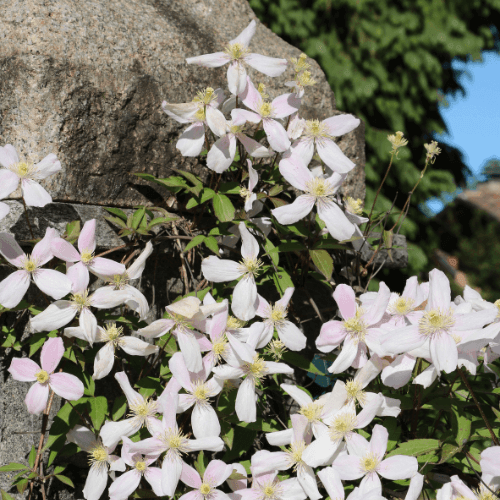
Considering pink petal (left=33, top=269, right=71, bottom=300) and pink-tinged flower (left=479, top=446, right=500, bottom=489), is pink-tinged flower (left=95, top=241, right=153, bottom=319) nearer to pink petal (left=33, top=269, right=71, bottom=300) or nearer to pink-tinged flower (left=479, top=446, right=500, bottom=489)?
pink petal (left=33, top=269, right=71, bottom=300)

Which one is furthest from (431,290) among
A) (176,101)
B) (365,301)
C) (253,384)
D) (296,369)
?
(176,101)

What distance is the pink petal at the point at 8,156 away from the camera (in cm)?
111

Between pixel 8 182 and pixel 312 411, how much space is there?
0.82 metres

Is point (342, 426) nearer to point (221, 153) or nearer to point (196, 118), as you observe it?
point (221, 153)

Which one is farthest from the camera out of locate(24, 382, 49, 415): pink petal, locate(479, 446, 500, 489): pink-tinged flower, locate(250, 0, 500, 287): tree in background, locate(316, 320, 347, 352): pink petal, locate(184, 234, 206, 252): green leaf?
locate(250, 0, 500, 287): tree in background

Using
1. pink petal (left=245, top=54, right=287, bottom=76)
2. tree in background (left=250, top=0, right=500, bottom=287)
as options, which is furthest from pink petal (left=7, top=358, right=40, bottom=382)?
tree in background (left=250, top=0, right=500, bottom=287)

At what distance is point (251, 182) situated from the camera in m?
1.24

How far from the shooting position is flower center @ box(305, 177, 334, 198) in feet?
3.86

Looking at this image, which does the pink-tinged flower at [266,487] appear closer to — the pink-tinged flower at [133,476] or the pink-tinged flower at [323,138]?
the pink-tinged flower at [133,476]

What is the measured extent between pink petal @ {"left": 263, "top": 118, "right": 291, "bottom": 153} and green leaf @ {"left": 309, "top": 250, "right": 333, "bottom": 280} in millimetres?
274

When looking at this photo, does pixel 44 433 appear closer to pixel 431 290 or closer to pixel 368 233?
pixel 431 290

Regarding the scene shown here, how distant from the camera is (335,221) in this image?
3.86 feet

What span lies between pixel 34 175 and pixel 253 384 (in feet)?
2.21

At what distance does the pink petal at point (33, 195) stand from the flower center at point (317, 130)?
66cm
